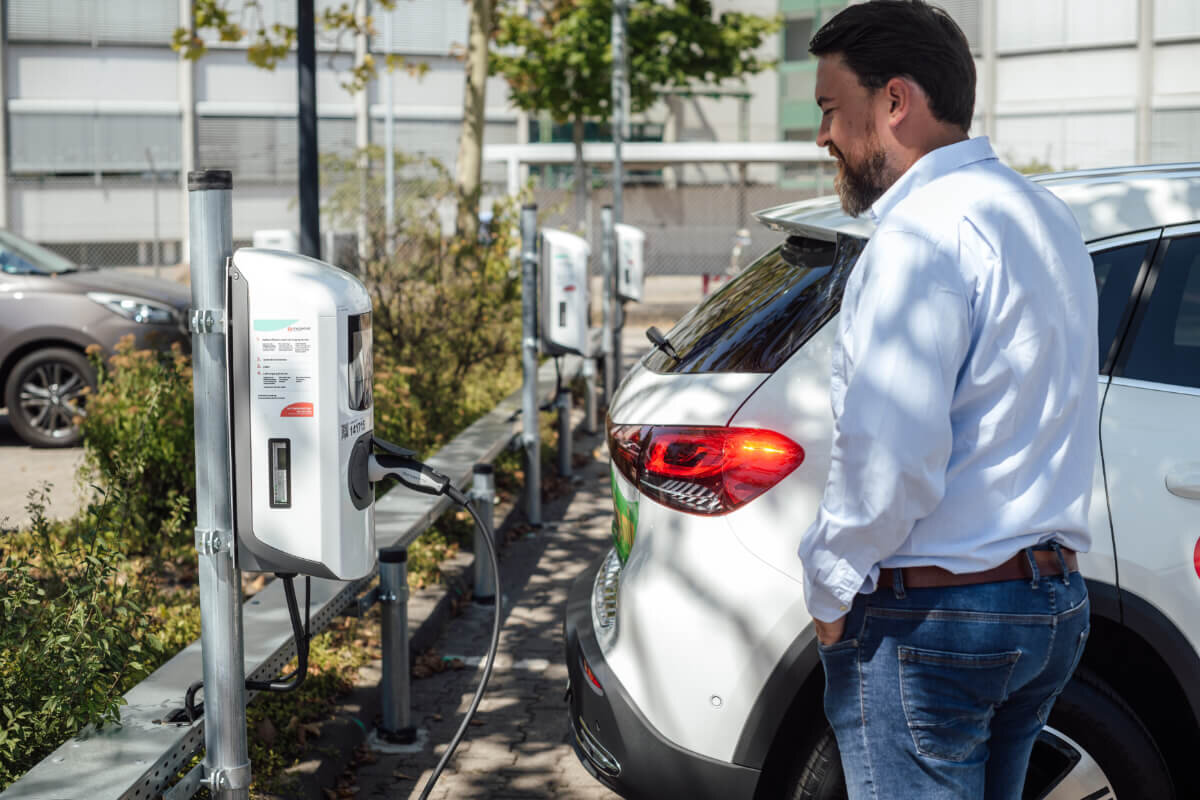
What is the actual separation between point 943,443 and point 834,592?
0.27 meters

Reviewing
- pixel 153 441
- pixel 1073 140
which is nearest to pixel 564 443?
pixel 153 441

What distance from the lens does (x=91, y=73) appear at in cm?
3616

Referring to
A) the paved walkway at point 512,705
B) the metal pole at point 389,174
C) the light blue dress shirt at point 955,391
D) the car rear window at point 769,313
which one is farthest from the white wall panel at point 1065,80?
the light blue dress shirt at point 955,391

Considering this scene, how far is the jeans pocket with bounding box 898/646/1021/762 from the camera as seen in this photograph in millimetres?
1979

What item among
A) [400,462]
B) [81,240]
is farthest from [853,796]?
[81,240]

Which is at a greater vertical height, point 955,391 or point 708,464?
point 955,391

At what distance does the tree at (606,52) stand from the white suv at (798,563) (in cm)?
2320

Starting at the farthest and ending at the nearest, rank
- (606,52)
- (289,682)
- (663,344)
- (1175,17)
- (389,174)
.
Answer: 1. (1175,17)
2. (389,174)
3. (606,52)
4. (663,344)
5. (289,682)

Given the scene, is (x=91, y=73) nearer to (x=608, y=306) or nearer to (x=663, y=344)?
(x=608, y=306)

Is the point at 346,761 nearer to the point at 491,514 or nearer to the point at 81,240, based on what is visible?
the point at 491,514

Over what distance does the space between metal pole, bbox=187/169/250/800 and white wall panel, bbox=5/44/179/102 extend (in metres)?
36.2

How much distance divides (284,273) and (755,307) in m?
1.12

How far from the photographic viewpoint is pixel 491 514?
6215mm

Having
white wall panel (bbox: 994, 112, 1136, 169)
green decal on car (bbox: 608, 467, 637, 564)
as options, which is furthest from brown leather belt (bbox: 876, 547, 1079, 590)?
white wall panel (bbox: 994, 112, 1136, 169)
